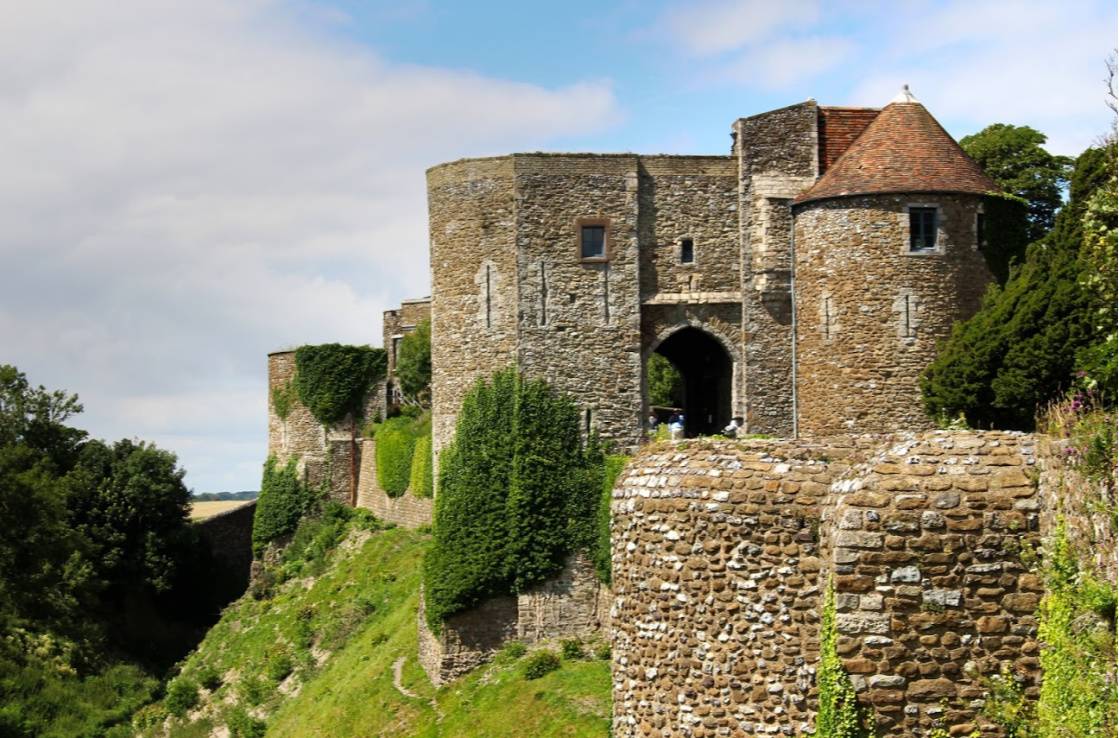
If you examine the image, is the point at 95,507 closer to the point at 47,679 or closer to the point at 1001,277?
the point at 47,679

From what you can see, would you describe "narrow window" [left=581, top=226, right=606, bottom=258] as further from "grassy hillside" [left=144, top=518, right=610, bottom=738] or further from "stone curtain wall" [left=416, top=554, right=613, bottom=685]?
"grassy hillside" [left=144, top=518, right=610, bottom=738]

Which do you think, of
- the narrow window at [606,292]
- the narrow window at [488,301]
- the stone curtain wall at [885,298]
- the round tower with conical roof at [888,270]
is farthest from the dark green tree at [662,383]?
→ the stone curtain wall at [885,298]

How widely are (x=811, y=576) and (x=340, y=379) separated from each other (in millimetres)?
42313

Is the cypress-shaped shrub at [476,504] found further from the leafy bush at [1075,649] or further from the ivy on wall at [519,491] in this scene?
the leafy bush at [1075,649]

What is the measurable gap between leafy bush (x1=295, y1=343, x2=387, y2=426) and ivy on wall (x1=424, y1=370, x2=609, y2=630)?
19.9 meters

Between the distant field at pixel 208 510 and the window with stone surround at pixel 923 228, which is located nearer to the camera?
the window with stone surround at pixel 923 228

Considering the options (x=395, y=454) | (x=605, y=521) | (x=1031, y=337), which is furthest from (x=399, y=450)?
(x=1031, y=337)

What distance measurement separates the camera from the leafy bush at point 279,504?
5241cm

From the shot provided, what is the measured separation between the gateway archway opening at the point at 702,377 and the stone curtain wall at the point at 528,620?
16.7 feet

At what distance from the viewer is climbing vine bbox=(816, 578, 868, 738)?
1030 centimetres

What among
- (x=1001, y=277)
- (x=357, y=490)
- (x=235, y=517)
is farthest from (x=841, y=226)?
(x=235, y=517)

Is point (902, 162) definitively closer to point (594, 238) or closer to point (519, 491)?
point (594, 238)

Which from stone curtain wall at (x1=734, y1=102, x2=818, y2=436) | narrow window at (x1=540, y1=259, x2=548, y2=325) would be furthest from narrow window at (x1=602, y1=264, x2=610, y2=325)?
stone curtain wall at (x1=734, y1=102, x2=818, y2=436)

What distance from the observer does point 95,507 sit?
5638 centimetres
